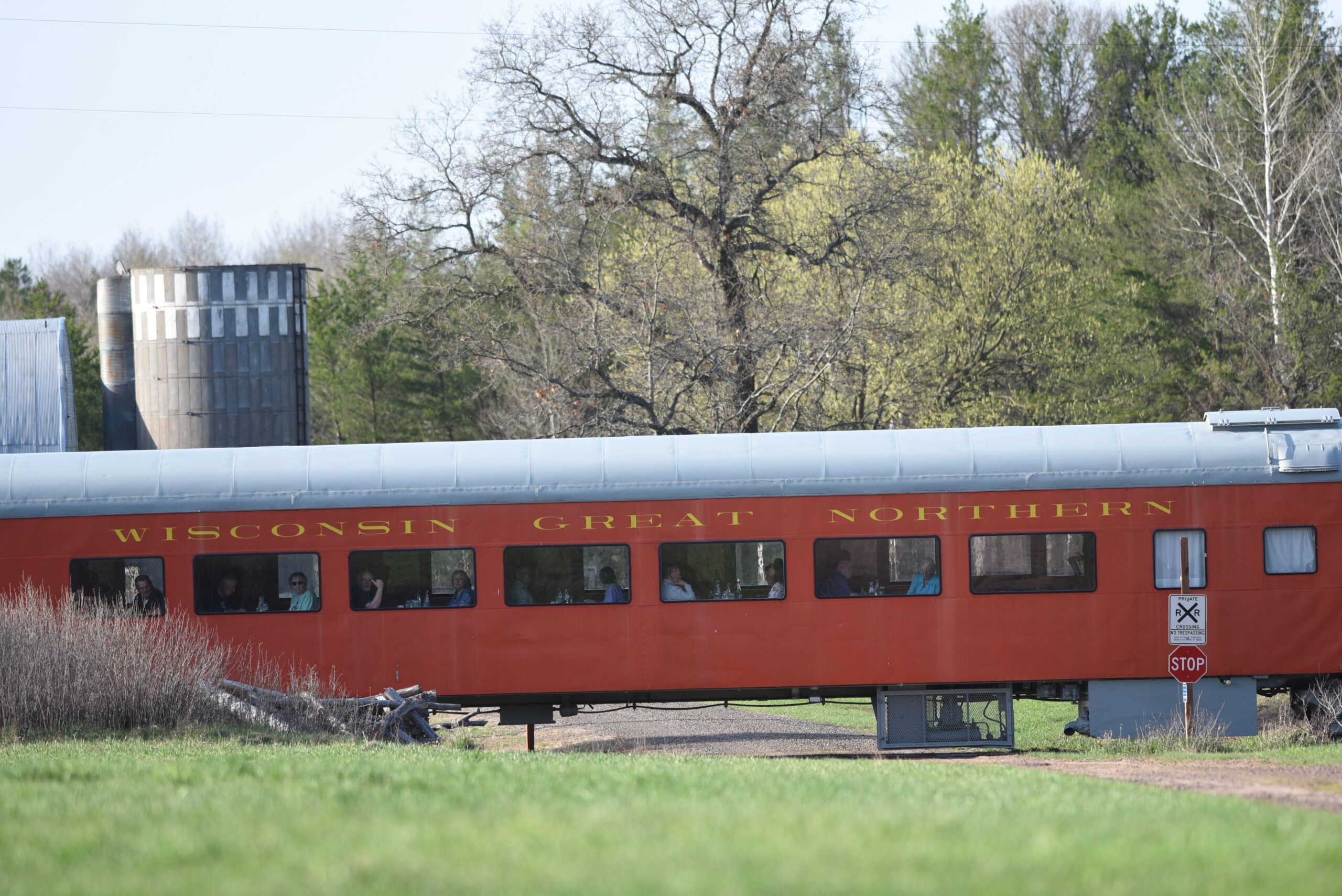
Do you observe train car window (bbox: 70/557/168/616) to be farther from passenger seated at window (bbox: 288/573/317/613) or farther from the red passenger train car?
passenger seated at window (bbox: 288/573/317/613)

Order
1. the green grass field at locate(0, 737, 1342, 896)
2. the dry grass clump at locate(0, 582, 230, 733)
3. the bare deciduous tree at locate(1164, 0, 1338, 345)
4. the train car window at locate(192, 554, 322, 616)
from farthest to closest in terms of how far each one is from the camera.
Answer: the bare deciduous tree at locate(1164, 0, 1338, 345) → the train car window at locate(192, 554, 322, 616) → the dry grass clump at locate(0, 582, 230, 733) → the green grass field at locate(0, 737, 1342, 896)

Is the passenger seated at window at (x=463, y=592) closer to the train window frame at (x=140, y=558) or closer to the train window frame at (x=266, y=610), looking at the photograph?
the train window frame at (x=266, y=610)

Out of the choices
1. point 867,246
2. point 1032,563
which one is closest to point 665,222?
point 867,246

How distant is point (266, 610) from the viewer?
45.0 ft

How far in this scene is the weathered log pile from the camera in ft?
41.9

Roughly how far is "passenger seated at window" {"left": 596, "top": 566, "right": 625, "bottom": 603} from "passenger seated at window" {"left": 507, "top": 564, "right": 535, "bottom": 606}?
0.71 meters

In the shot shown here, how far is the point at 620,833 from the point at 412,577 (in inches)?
302

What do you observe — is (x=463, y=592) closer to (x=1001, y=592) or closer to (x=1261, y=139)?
(x=1001, y=592)

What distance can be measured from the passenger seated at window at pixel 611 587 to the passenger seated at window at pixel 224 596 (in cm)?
373

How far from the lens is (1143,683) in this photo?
13.6 meters

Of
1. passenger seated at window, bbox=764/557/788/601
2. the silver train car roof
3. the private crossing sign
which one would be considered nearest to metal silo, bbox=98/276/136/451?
the silver train car roof

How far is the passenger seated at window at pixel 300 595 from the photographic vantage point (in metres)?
13.7

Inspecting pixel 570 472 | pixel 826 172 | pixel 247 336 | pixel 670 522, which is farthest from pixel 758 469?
pixel 826 172

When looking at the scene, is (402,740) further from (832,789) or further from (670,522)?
(832,789)
